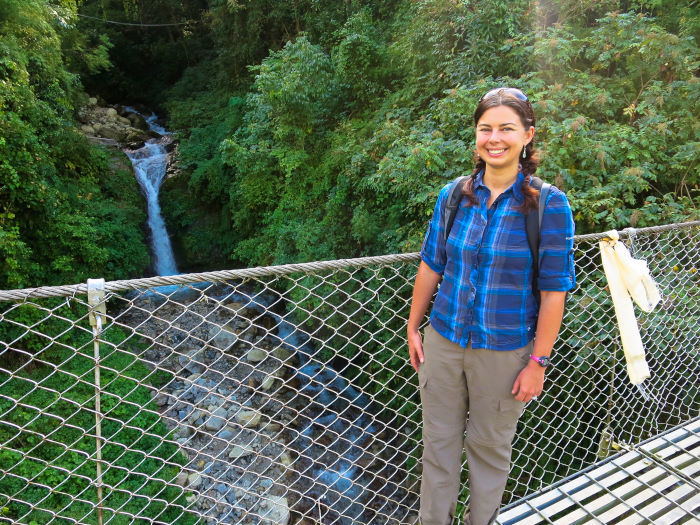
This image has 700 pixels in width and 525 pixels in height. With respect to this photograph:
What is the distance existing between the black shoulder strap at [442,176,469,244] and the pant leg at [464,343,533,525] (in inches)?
16.1

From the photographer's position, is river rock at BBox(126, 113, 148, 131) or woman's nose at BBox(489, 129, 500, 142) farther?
river rock at BBox(126, 113, 148, 131)

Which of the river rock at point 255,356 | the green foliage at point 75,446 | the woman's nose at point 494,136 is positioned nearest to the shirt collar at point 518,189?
the woman's nose at point 494,136

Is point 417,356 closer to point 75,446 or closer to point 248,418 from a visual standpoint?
point 248,418

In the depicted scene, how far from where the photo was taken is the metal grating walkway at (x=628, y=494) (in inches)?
70.3

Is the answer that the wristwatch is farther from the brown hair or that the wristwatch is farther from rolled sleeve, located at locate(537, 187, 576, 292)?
the brown hair

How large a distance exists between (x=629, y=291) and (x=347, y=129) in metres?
7.25

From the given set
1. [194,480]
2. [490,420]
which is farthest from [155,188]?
[490,420]

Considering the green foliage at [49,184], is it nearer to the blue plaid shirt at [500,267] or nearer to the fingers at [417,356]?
the fingers at [417,356]

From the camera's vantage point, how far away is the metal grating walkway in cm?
179

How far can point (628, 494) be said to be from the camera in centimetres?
190

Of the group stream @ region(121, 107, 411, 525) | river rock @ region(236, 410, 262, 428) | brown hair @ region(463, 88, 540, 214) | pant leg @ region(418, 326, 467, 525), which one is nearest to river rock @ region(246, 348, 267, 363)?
stream @ region(121, 107, 411, 525)

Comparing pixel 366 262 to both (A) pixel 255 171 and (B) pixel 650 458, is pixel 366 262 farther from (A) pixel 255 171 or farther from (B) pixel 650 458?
(A) pixel 255 171

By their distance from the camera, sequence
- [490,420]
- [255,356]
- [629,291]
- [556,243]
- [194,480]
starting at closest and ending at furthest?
[556,243], [490,420], [629,291], [194,480], [255,356]

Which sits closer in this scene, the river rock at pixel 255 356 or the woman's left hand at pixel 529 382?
the woman's left hand at pixel 529 382
